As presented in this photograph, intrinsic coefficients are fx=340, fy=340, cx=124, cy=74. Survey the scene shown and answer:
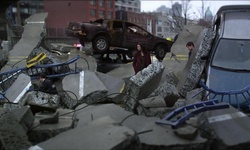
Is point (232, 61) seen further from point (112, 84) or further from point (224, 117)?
point (224, 117)

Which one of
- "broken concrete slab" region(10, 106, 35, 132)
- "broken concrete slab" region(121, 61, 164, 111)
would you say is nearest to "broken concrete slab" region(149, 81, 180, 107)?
"broken concrete slab" region(121, 61, 164, 111)

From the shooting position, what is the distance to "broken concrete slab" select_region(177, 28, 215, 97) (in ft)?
32.4

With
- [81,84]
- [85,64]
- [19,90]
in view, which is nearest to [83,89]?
[81,84]

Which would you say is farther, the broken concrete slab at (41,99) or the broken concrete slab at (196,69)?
the broken concrete slab at (196,69)

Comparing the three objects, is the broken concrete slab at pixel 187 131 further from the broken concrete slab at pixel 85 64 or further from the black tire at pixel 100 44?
the black tire at pixel 100 44

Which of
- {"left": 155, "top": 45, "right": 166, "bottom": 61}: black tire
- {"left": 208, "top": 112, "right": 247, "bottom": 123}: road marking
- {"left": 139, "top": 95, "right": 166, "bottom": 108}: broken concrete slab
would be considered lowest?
{"left": 155, "top": 45, "right": 166, "bottom": 61}: black tire

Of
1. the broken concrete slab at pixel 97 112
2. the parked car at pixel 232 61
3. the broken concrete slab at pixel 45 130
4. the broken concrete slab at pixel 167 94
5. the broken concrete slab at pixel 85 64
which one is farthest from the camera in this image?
the broken concrete slab at pixel 85 64

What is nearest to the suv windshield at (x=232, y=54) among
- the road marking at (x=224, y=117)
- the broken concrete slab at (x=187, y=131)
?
the road marking at (x=224, y=117)

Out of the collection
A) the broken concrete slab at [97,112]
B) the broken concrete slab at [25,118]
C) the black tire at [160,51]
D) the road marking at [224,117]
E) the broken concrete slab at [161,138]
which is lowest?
the black tire at [160,51]

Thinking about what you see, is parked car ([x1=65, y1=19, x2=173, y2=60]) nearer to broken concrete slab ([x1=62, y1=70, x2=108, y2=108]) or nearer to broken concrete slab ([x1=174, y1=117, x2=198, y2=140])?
broken concrete slab ([x1=62, y1=70, x2=108, y2=108])

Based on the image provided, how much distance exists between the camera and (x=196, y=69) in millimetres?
10148

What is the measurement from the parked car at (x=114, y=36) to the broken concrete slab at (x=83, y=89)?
6033 mm

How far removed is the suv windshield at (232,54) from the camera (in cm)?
891

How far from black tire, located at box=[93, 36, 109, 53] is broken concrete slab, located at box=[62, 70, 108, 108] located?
19.7ft
